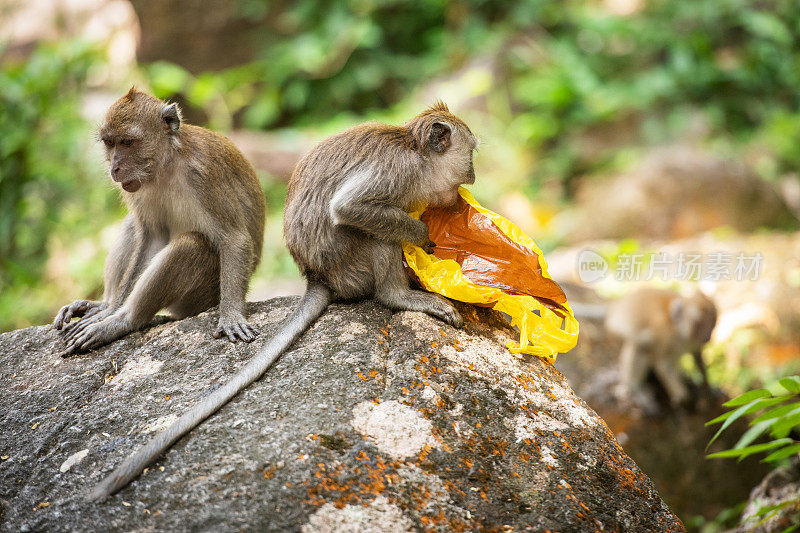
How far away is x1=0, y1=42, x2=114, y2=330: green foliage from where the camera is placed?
27.5ft

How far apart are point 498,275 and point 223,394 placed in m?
1.52

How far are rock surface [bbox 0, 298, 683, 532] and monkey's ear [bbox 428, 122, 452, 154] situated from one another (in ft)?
2.97

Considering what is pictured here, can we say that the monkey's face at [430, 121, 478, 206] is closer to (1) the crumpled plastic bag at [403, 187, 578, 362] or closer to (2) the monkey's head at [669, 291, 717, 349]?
(1) the crumpled plastic bag at [403, 187, 578, 362]

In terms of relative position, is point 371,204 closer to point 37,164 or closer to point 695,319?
point 695,319

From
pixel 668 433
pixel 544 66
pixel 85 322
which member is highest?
pixel 544 66

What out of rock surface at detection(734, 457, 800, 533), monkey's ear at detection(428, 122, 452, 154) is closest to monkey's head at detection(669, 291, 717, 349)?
rock surface at detection(734, 457, 800, 533)

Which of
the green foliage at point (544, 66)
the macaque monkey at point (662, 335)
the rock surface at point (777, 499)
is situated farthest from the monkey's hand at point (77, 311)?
the green foliage at point (544, 66)

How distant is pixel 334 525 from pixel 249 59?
12.1 meters

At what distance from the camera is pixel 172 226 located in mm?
4148

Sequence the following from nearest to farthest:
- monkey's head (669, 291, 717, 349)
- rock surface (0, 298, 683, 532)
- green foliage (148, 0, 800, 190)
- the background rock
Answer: rock surface (0, 298, 683, 532)
the background rock
monkey's head (669, 291, 717, 349)
green foliage (148, 0, 800, 190)

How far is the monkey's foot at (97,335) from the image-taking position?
3.68m

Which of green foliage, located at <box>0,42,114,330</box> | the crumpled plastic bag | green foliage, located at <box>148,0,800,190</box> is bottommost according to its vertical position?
green foliage, located at <box>0,42,114,330</box>

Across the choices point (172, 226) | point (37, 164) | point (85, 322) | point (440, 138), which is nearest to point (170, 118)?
point (172, 226)

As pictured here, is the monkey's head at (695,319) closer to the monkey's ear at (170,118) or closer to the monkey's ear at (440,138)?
the monkey's ear at (440,138)
